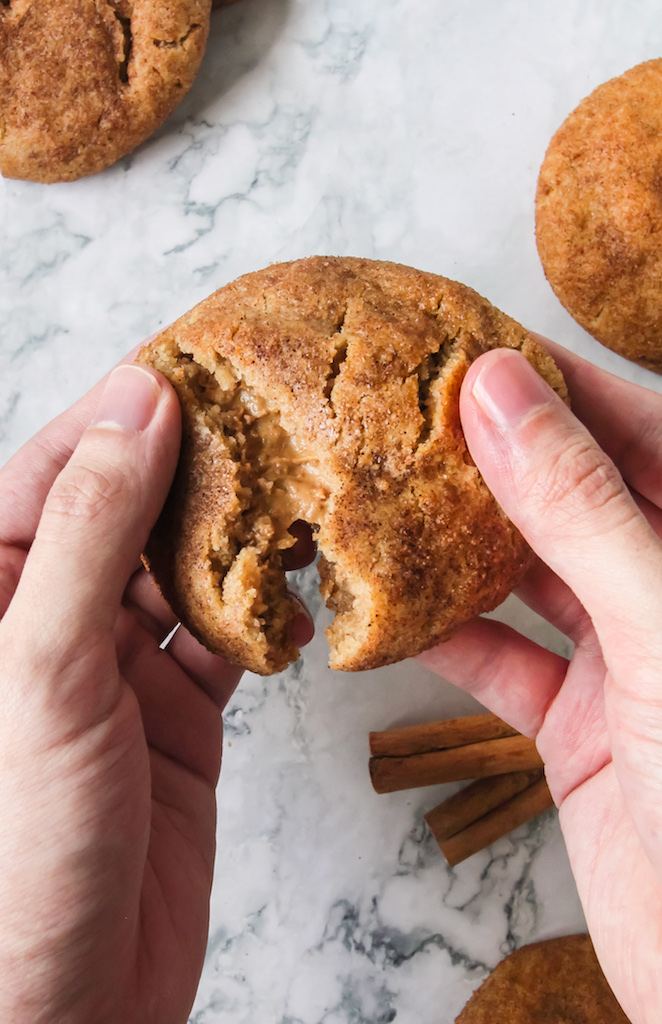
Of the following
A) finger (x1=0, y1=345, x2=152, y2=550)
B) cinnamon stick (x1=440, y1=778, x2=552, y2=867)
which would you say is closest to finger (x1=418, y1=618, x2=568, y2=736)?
cinnamon stick (x1=440, y1=778, x2=552, y2=867)

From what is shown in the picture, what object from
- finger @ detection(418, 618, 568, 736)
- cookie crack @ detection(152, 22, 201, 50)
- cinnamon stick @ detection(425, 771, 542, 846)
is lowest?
cinnamon stick @ detection(425, 771, 542, 846)

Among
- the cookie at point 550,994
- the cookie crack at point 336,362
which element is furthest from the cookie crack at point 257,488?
the cookie at point 550,994

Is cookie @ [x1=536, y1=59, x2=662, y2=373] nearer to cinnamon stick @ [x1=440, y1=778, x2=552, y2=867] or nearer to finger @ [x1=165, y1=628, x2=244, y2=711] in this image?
cinnamon stick @ [x1=440, y1=778, x2=552, y2=867]

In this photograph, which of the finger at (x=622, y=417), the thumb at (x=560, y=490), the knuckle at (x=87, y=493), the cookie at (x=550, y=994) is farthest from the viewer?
the cookie at (x=550, y=994)

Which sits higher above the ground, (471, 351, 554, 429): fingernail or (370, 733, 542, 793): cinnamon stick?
(471, 351, 554, 429): fingernail

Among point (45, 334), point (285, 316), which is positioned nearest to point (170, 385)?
point (285, 316)

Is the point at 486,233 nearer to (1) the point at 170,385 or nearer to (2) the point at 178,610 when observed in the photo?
(1) the point at 170,385

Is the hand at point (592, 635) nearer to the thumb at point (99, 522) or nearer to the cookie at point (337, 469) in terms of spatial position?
the cookie at point (337, 469)
